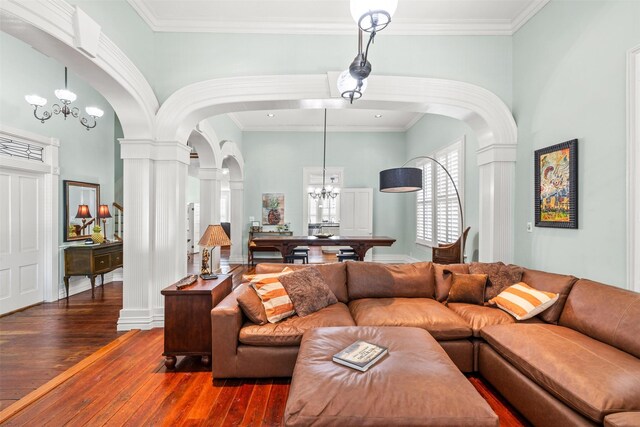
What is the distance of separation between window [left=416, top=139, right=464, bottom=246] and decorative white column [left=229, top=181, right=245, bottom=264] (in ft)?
15.0

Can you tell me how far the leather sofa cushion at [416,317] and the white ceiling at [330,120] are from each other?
5016mm

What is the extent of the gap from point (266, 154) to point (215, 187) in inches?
100

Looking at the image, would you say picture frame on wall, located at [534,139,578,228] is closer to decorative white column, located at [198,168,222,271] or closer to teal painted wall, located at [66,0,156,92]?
teal painted wall, located at [66,0,156,92]

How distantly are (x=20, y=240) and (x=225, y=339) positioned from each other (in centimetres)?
404

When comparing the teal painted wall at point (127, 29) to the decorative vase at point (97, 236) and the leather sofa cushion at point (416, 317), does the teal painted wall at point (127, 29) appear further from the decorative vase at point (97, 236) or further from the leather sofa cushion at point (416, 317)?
the leather sofa cushion at point (416, 317)

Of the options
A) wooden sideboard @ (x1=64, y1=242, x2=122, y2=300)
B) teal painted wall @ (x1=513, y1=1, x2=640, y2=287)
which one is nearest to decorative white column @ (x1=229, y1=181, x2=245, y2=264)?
wooden sideboard @ (x1=64, y1=242, x2=122, y2=300)

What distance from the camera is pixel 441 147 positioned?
5.83 metres

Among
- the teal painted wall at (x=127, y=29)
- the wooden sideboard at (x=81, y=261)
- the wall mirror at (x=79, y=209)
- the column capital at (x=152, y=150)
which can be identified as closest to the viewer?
the teal painted wall at (x=127, y=29)

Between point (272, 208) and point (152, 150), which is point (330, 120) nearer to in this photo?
point (272, 208)

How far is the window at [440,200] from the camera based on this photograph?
5203mm

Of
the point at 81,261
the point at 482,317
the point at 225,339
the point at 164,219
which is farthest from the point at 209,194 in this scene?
the point at 482,317

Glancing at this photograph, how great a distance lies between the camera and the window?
5.20m

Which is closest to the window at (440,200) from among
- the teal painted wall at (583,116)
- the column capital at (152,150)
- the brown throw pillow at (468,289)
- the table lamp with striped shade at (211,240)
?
the teal painted wall at (583,116)

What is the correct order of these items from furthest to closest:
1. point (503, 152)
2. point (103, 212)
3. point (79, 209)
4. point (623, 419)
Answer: point (103, 212)
point (79, 209)
point (503, 152)
point (623, 419)
